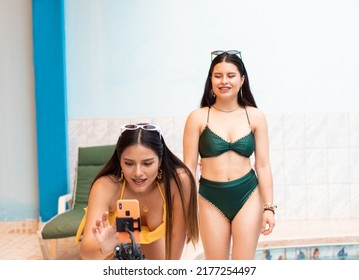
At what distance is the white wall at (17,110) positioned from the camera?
3.36 m

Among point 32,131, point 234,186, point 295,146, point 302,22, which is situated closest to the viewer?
point 234,186

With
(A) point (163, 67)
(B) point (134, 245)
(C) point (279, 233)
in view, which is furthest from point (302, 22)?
(B) point (134, 245)

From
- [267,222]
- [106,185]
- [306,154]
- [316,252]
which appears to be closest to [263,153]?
[267,222]

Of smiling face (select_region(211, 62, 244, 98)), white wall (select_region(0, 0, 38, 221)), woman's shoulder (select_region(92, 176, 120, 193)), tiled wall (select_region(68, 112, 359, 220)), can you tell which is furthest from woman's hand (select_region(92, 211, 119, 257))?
white wall (select_region(0, 0, 38, 221))

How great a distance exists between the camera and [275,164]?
12.1 feet

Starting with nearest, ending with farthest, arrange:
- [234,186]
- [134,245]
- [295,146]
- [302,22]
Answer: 1. [134,245]
2. [234,186]
3. [302,22]
4. [295,146]

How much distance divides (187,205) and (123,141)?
0.30 metres

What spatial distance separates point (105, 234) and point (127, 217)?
9cm

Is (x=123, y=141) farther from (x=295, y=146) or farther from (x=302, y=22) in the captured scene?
(x=295, y=146)

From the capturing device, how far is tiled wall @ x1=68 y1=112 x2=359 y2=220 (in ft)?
11.3

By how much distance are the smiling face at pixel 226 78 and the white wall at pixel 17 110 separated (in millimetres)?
1339

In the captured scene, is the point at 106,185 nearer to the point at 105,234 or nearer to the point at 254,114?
the point at 105,234

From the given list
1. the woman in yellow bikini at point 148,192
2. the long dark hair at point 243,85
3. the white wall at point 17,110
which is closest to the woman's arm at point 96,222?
the woman in yellow bikini at point 148,192

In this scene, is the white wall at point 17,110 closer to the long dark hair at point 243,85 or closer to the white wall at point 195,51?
the white wall at point 195,51
